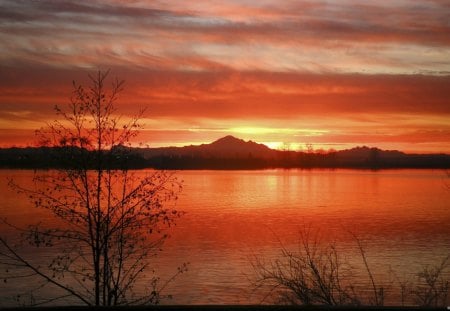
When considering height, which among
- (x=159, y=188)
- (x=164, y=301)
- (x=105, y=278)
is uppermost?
(x=159, y=188)

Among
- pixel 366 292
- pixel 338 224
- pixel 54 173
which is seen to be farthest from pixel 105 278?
pixel 338 224

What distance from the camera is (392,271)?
23.2 metres

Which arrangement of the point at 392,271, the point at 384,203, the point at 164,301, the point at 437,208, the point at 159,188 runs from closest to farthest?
1. the point at 159,188
2. the point at 164,301
3. the point at 392,271
4. the point at 437,208
5. the point at 384,203

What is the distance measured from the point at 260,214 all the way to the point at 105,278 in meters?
34.3

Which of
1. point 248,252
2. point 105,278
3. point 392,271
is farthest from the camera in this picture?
point 248,252

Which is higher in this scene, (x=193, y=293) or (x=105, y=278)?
(x=105, y=278)

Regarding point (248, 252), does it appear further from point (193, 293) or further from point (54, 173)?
point (54, 173)

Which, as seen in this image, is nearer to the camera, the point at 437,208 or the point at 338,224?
the point at 338,224

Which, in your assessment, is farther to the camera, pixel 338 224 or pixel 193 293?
pixel 338 224

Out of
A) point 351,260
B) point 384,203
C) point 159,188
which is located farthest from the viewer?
point 384,203

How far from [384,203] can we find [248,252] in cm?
3040

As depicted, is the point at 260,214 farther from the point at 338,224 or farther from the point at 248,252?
the point at 248,252

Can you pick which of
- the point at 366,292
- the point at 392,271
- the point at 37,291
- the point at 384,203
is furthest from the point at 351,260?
the point at 384,203

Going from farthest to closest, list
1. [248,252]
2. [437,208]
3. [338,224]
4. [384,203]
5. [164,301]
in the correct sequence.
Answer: [384,203] → [437,208] → [338,224] → [248,252] → [164,301]
